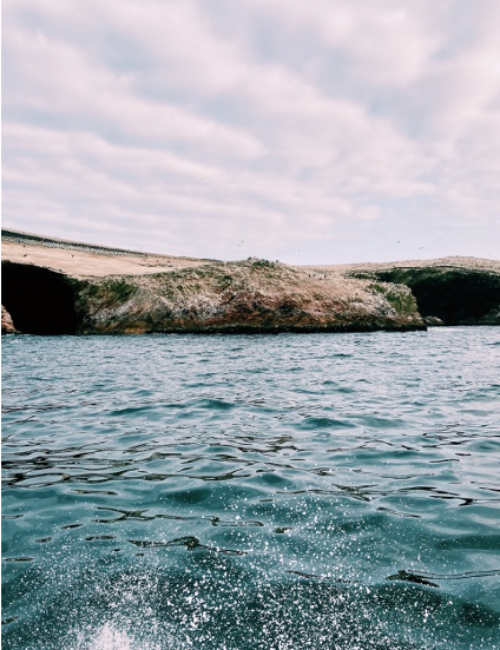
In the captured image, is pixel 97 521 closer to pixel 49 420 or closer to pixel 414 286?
pixel 49 420

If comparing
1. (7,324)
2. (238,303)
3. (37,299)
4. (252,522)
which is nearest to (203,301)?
(238,303)

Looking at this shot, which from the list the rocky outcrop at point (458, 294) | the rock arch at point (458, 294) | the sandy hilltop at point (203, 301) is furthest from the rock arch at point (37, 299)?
the rock arch at point (458, 294)

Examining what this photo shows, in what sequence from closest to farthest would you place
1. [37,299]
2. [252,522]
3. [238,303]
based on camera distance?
[252,522] → [238,303] → [37,299]

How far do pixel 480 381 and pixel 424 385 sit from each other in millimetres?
1783

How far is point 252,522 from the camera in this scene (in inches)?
183

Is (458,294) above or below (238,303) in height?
above

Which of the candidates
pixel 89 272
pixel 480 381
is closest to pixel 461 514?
pixel 480 381

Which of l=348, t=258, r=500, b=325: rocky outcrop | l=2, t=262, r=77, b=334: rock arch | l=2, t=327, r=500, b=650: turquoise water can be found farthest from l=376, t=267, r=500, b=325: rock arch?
l=2, t=327, r=500, b=650: turquoise water

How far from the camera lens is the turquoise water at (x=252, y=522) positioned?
3.14 meters

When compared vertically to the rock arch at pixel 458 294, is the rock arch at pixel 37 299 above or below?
below

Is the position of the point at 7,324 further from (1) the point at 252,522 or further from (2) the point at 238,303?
(1) the point at 252,522

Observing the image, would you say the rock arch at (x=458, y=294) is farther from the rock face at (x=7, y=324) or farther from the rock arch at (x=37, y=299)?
the rock face at (x=7, y=324)

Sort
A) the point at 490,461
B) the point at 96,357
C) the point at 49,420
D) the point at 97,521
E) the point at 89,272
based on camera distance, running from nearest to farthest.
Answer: the point at 97,521 < the point at 490,461 < the point at 49,420 < the point at 96,357 < the point at 89,272

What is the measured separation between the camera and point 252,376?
13.8 m
